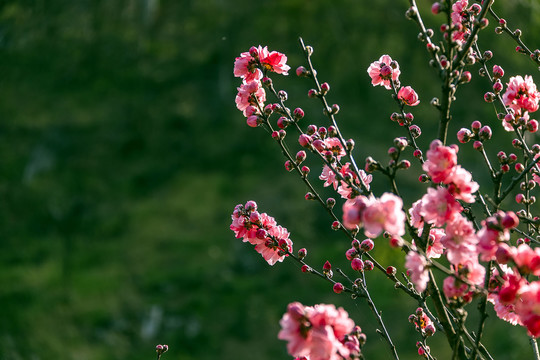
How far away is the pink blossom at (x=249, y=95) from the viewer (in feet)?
4.76

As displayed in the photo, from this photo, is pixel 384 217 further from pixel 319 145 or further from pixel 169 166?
pixel 169 166

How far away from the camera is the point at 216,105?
7.50 metres

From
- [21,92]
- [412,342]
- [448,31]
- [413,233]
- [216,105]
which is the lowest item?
[21,92]

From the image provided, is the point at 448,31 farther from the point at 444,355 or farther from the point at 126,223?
the point at 126,223

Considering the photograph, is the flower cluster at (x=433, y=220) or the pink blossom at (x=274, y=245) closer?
the flower cluster at (x=433, y=220)

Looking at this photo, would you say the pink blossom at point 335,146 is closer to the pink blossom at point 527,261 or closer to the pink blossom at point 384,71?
the pink blossom at point 384,71

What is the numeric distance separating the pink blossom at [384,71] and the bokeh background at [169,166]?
2483mm

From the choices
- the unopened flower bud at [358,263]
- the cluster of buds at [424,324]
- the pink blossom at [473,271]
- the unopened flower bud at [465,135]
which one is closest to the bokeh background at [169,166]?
the cluster of buds at [424,324]

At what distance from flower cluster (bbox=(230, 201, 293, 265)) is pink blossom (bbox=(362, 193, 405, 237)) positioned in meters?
0.53

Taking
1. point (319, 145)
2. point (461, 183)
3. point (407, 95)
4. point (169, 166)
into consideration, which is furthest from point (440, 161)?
point (169, 166)

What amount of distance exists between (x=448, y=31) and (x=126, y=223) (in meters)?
5.49

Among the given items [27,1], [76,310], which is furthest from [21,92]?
[76,310]

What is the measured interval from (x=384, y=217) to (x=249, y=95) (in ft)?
2.09

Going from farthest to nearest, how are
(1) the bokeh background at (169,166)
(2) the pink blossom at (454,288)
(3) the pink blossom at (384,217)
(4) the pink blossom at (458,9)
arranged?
1. (1) the bokeh background at (169,166)
2. (4) the pink blossom at (458,9)
3. (2) the pink blossom at (454,288)
4. (3) the pink blossom at (384,217)
